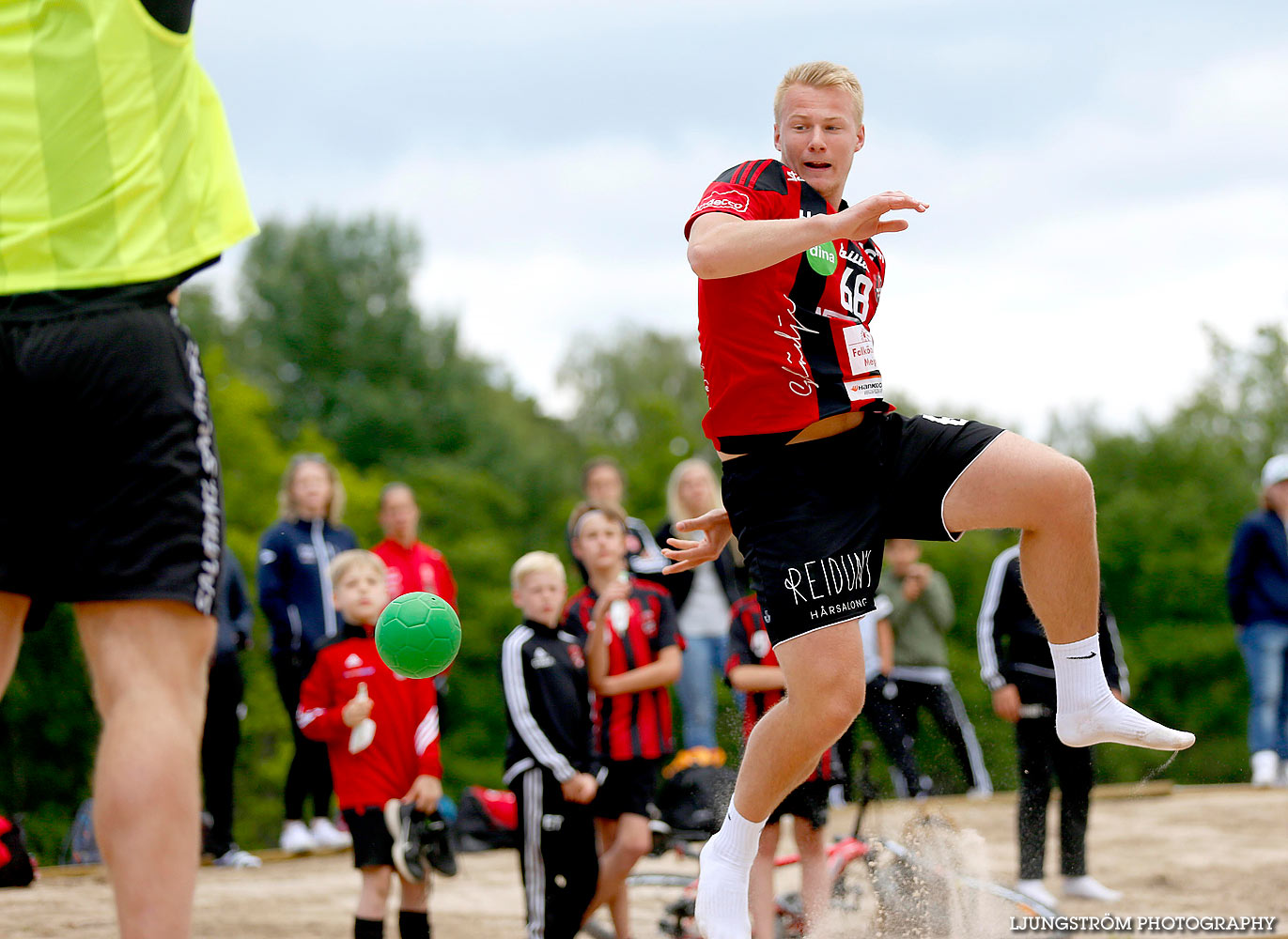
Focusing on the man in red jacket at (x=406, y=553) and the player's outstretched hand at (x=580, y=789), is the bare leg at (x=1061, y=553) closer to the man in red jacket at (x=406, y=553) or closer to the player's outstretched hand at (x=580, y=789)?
the player's outstretched hand at (x=580, y=789)

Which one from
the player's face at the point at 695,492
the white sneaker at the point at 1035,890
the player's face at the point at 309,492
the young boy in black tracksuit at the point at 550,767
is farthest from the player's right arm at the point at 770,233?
the player's face at the point at 309,492

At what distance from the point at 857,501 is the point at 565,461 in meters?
36.0

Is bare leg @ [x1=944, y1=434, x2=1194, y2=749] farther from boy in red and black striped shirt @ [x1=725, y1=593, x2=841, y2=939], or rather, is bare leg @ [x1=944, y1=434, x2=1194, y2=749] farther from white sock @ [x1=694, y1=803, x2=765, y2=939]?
boy in red and black striped shirt @ [x1=725, y1=593, x2=841, y2=939]

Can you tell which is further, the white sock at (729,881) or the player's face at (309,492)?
the player's face at (309,492)

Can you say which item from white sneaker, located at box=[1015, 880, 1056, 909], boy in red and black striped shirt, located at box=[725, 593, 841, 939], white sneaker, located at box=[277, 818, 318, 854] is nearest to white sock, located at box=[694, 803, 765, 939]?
boy in red and black striped shirt, located at box=[725, 593, 841, 939]

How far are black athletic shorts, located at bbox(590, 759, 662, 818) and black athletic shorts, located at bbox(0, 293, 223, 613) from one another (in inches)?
166

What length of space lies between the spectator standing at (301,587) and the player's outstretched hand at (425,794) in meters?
2.63

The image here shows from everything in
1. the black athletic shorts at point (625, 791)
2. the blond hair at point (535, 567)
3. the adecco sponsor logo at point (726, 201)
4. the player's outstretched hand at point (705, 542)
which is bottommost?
the black athletic shorts at point (625, 791)

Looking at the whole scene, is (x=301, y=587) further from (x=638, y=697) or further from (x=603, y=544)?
(x=638, y=697)

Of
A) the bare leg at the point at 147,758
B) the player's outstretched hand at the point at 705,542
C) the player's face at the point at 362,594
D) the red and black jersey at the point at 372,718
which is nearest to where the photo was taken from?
the bare leg at the point at 147,758

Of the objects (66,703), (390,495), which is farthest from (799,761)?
(66,703)

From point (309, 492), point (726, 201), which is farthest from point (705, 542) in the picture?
point (309, 492)

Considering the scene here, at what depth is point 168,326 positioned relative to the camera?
7.71ft

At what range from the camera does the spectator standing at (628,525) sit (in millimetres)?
8031
